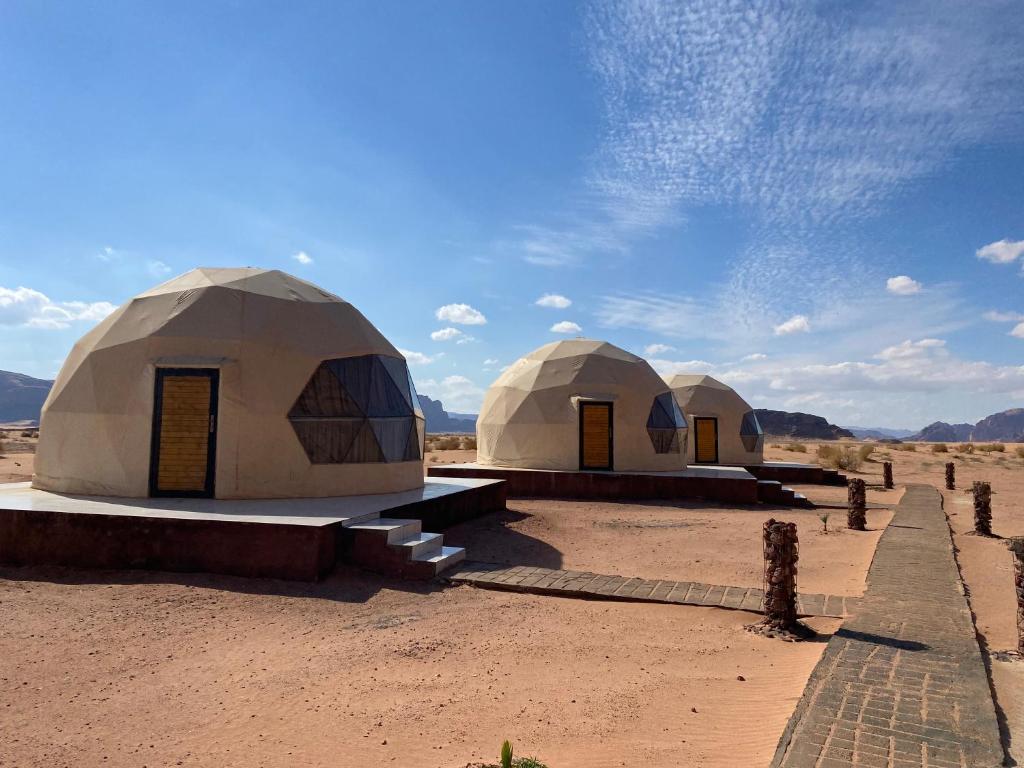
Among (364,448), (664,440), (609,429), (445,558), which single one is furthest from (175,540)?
(664,440)

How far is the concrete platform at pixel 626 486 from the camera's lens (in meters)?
14.6

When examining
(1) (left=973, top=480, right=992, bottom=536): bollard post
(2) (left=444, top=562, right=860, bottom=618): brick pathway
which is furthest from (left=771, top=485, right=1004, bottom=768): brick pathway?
(1) (left=973, top=480, right=992, bottom=536): bollard post

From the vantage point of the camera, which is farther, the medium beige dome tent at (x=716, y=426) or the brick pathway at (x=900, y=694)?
the medium beige dome tent at (x=716, y=426)

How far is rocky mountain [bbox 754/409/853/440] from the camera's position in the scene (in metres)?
82.6

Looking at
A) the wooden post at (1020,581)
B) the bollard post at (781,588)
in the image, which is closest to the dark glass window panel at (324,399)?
the bollard post at (781,588)

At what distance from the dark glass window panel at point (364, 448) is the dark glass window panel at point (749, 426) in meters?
16.1

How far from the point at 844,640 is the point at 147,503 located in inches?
309

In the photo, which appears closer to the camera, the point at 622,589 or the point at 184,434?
the point at 622,589

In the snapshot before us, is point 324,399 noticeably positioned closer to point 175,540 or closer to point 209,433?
point 209,433

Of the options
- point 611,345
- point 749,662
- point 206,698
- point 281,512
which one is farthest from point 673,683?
point 611,345

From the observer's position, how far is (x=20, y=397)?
137m

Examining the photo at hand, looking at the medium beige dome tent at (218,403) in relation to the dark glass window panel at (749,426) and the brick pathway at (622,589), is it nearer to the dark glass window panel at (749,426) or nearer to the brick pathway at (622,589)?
the brick pathway at (622,589)

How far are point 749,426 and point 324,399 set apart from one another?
1746 cm

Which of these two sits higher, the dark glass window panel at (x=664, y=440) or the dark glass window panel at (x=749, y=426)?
the dark glass window panel at (x=749, y=426)
